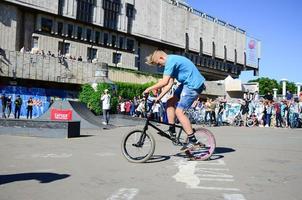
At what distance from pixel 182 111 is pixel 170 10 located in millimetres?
73147

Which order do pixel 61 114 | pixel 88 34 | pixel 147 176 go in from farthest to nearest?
pixel 88 34 < pixel 61 114 < pixel 147 176

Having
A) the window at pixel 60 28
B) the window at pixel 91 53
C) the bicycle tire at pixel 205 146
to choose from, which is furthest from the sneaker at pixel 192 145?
the window at pixel 91 53

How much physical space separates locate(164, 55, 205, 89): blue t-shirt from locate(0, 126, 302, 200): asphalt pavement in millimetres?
1438

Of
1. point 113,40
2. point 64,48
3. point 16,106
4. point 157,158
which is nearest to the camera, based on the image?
point 157,158

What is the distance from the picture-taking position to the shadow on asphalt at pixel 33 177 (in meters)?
5.69

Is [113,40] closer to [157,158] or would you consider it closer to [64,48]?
[64,48]

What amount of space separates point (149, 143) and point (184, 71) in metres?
1.48

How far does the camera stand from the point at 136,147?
25.4ft

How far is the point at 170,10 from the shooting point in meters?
78.9

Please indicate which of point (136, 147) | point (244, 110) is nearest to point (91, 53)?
point (244, 110)

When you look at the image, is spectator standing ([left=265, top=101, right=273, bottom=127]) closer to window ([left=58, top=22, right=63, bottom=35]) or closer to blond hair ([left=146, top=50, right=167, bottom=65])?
blond hair ([left=146, top=50, right=167, bottom=65])

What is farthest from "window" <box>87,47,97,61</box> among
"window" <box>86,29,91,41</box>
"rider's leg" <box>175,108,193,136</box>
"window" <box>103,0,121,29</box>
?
"rider's leg" <box>175,108,193,136</box>

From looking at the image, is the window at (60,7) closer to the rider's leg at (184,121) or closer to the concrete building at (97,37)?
the concrete building at (97,37)

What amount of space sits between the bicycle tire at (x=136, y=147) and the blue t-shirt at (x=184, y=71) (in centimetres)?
119
